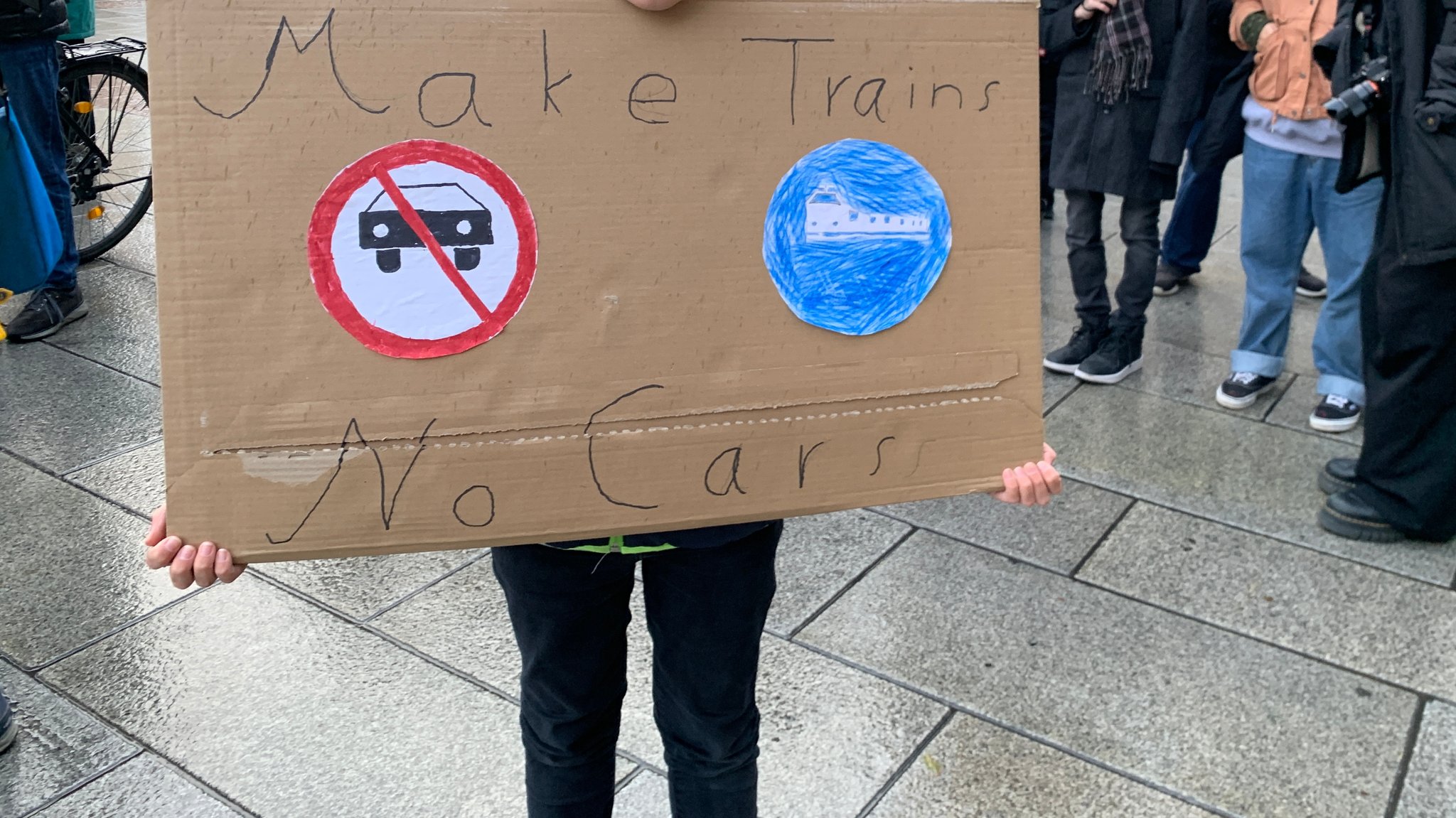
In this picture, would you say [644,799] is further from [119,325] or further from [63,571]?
[119,325]

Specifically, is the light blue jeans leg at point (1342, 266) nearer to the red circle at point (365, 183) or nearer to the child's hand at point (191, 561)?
the red circle at point (365, 183)

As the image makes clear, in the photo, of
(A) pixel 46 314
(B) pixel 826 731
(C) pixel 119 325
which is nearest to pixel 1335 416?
(B) pixel 826 731

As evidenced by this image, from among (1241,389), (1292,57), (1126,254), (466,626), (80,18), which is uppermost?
(80,18)

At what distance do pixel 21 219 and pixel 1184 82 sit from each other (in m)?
3.41

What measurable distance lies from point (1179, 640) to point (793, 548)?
39.0 inches

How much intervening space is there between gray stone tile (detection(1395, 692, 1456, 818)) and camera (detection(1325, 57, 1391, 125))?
1.52 m

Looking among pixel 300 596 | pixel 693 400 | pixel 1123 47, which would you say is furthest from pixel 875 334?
pixel 1123 47

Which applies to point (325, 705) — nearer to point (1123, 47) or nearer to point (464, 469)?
point (464, 469)

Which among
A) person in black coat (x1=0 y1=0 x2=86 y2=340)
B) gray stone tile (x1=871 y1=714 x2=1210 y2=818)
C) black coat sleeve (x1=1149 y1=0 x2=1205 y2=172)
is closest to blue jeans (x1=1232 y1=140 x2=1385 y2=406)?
black coat sleeve (x1=1149 y1=0 x2=1205 y2=172)

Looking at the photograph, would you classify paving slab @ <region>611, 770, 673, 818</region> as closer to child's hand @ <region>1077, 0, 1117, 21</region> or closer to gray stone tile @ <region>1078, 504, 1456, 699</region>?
gray stone tile @ <region>1078, 504, 1456, 699</region>

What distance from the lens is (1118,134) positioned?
155 inches

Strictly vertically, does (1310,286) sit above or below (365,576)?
above

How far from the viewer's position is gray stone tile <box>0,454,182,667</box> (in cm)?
278

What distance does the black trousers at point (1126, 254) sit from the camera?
A: 13.5 ft
